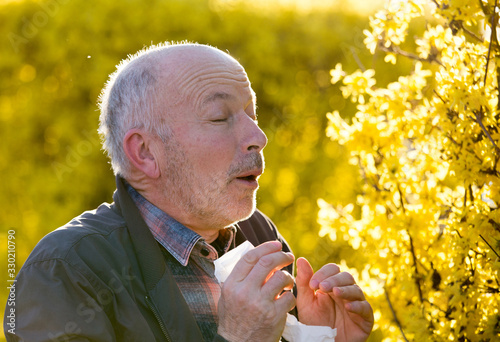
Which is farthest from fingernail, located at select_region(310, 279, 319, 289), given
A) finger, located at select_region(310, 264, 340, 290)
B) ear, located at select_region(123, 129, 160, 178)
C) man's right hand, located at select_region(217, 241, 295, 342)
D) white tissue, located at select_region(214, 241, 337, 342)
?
ear, located at select_region(123, 129, 160, 178)

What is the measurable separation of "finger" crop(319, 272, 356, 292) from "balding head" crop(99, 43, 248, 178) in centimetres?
78

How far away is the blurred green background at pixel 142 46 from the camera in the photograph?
5.71 metres

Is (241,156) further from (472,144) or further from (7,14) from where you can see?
(7,14)

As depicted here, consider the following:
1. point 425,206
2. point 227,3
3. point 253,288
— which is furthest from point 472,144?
point 227,3

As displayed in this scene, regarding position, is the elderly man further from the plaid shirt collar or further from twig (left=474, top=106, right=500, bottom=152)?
twig (left=474, top=106, right=500, bottom=152)

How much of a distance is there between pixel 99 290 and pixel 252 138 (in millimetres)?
762

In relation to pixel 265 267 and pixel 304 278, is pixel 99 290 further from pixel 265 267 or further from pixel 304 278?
pixel 304 278

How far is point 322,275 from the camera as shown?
2.20 m

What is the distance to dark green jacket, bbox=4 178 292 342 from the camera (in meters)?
1.87

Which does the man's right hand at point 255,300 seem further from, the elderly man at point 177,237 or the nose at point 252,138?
the nose at point 252,138

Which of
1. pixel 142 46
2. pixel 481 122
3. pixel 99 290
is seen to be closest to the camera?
pixel 99 290

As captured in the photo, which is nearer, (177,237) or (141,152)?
(177,237)

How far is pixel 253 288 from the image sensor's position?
1.88 meters

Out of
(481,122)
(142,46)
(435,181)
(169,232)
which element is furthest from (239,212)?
(142,46)
